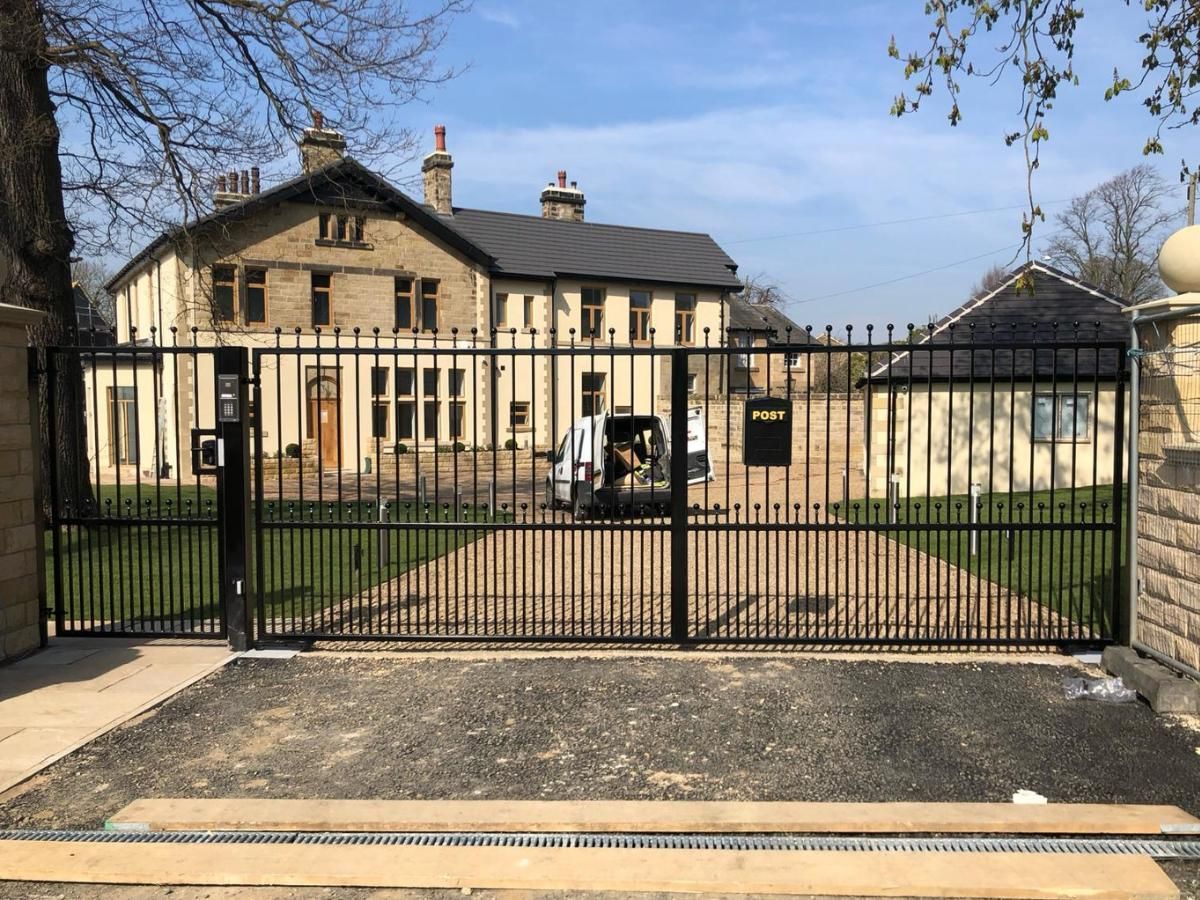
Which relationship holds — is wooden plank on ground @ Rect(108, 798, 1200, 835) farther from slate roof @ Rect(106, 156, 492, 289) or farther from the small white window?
slate roof @ Rect(106, 156, 492, 289)

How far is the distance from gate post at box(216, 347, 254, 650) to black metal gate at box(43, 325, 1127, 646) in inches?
0.7

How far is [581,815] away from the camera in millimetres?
4062

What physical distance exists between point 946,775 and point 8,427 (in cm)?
645

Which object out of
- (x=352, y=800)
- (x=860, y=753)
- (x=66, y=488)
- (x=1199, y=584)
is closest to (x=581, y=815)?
(x=352, y=800)

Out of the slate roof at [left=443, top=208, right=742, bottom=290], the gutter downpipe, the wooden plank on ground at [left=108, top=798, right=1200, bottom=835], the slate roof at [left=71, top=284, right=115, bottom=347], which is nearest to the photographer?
the wooden plank on ground at [left=108, top=798, right=1200, bottom=835]

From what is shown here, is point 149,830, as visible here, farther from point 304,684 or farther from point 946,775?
point 946,775

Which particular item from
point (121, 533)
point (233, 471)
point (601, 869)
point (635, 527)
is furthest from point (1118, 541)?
point (121, 533)

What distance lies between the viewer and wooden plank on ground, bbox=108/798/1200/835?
394 cm

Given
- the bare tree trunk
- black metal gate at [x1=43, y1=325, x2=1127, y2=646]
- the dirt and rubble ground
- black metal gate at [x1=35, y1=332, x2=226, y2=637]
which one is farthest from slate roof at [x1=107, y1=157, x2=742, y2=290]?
the dirt and rubble ground

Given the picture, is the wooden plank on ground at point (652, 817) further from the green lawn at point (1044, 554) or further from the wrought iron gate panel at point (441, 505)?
the wrought iron gate panel at point (441, 505)

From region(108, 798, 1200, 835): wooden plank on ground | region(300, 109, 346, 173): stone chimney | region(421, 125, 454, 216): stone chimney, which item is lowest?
region(108, 798, 1200, 835): wooden plank on ground

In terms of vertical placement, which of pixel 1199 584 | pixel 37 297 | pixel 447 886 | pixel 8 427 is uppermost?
pixel 37 297

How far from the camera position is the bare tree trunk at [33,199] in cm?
1109

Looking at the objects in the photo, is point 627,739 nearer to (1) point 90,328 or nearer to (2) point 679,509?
(2) point 679,509
